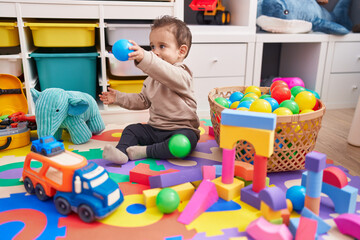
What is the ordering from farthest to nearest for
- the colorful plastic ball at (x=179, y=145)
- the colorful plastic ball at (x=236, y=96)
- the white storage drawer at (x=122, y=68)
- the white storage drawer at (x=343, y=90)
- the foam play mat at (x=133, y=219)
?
the white storage drawer at (x=343, y=90), the white storage drawer at (x=122, y=68), the colorful plastic ball at (x=236, y=96), the colorful plastic ball at (x=179, y=145), the foam play mat at (x=133, y=219)

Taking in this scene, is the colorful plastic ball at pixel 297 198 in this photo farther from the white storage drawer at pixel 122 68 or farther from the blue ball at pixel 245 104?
the white storage drawer at pixel 122 68

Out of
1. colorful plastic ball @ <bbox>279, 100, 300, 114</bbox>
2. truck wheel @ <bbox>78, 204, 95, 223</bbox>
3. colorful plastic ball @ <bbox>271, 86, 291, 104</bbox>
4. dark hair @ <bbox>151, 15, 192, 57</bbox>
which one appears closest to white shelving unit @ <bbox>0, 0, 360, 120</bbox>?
dark hair @ <bbox>151, 15, 192, 57</bbox>

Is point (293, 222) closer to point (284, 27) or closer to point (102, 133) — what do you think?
point (102, 133)

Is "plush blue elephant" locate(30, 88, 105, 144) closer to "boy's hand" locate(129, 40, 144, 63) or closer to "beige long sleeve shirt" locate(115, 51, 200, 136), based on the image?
"beige long sleeve shirt" locate(115, 51, 200, 136)

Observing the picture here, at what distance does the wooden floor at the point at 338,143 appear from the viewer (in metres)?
1.13

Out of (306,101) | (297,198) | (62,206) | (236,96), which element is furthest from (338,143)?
(62,206)

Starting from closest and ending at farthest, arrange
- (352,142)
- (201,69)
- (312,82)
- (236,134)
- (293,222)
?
(293,222)
(236,134)
(352,142)
(201,69)
(312,82)

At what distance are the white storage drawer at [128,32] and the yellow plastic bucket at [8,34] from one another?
0.41 metres

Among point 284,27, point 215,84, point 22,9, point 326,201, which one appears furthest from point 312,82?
point 22,9

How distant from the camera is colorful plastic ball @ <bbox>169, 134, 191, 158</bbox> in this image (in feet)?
3.42

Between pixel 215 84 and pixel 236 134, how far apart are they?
92 centimetres

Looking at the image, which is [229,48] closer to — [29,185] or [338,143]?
[338,143]

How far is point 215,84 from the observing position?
170 centimetres

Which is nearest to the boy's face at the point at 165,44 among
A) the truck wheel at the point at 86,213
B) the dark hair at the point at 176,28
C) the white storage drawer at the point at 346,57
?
the dark hair at the point at 176,28
